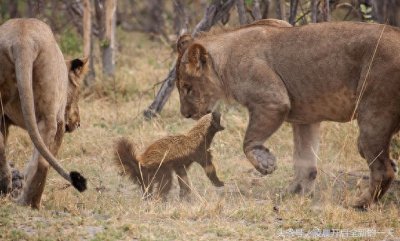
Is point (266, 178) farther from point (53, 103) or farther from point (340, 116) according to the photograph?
point (53, 103)

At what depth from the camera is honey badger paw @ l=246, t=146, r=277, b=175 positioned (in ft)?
20.8

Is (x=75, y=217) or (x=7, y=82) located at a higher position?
(x=7, y=82)

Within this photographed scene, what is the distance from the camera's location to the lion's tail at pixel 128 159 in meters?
7.02

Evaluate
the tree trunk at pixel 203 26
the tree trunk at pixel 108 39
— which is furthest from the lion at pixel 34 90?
the tree trunk at pixel 108 39

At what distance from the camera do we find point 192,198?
6.83 m

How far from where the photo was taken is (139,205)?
614cm

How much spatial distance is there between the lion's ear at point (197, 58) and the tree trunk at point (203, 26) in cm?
236

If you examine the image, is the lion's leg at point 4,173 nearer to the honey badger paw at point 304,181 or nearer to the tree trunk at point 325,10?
the honey badger paw at point 304,181

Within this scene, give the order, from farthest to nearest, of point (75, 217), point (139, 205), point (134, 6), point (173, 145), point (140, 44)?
point (134, 6), point (140, 44), point (173, 145), point (139, 205), point (75, 217)

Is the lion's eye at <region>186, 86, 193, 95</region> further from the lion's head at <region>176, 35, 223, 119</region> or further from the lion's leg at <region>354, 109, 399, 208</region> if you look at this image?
the lion's leg at <region>354, 109, 399, 208</region>

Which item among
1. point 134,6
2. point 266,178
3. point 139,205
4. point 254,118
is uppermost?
point 254,118

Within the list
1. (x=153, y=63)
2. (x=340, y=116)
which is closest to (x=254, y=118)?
(x=340, y=116)

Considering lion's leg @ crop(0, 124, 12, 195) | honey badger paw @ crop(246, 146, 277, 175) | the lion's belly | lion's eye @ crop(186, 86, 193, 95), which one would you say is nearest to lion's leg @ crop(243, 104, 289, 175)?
honey badger paw @ crop(246, 146, 277, 175)

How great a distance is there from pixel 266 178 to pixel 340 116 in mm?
1372
